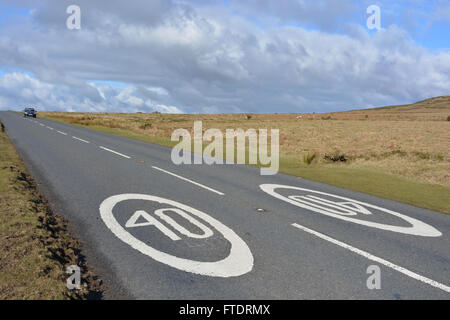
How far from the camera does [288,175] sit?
13414 millimetres

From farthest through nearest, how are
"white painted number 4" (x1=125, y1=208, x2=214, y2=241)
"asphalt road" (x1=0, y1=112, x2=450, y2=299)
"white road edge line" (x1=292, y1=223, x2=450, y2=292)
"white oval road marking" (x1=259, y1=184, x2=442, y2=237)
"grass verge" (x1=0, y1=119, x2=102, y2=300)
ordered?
"white oval road marking" (x1=259, y1=184, x2=442, y2=237) < "white painted number 4" (x1=125, y1=208, x2=214, y2=241) < "white road edge line" (x1=292, y1=223, x2=450, y2=292) < "asphalt road" (x1=0, y1=112, x2=450, y2=299) < "grass verge" (x1=0, y1=119, x2=102, y2=300)

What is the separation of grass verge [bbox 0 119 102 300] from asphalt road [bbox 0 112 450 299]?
27 centimetres

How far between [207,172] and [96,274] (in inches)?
333

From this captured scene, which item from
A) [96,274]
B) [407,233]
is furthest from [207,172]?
[96,274]

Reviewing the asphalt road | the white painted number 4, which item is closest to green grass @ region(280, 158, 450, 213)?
the asphalt road

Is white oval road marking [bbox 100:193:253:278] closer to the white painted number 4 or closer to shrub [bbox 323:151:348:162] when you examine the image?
the white painted number 4

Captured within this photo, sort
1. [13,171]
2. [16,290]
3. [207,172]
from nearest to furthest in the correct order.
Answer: [16,290] < [13,171] < [207,172]

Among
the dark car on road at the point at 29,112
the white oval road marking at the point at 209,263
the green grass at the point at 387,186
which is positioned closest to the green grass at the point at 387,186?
the green grass at the point at 387,186

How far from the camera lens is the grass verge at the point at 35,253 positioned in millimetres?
3904

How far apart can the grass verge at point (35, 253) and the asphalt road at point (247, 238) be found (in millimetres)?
270

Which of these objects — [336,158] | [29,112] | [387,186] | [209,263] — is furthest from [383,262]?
[29,112]

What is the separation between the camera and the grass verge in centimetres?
390
